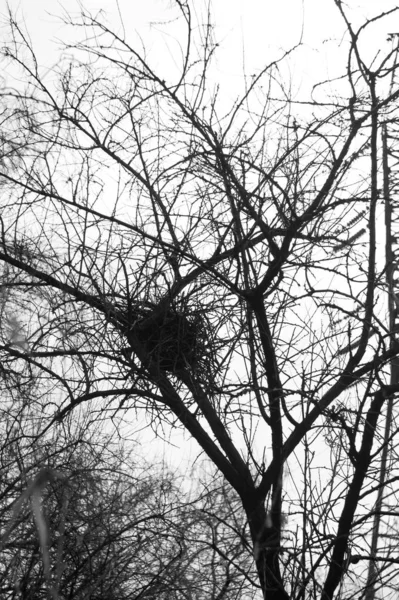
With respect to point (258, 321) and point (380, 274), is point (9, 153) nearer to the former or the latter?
point (258, 321)

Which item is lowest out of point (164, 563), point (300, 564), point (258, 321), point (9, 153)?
point (300, 564)

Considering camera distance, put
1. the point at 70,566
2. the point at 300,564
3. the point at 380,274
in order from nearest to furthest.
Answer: the point at 300,564, the point at 380,274, the point at 70,566

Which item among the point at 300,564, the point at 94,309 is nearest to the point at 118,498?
the point at 94,309

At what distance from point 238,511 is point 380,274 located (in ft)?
3.85

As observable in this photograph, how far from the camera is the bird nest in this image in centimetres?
334

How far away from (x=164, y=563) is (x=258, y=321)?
1111mm

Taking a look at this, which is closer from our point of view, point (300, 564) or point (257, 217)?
point (300, 564)

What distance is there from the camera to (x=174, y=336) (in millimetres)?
3359

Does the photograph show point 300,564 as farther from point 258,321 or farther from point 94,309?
point 94,309

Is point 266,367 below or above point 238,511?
above

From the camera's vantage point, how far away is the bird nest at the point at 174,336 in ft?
10.9

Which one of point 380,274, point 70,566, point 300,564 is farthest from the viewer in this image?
point 70,566

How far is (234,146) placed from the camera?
11.0 ft

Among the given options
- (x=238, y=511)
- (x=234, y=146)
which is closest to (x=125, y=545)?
(x=238, y=511)
